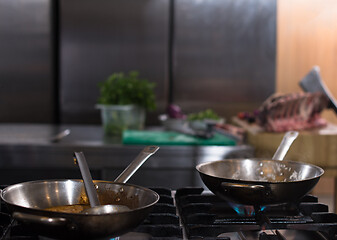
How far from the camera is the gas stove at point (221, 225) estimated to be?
71 cm

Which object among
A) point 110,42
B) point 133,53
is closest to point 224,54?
point 133,53

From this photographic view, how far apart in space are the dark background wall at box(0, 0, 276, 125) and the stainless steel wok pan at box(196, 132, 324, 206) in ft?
6.54

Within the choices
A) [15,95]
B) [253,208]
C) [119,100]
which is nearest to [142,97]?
[119,100]

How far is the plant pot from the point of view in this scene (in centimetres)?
216

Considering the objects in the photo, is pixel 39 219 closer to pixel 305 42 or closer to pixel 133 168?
pixel 133 168

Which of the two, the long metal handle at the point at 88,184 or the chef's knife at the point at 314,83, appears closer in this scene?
the long metal handle at the point at 88,184

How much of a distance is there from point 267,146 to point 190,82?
95 cm

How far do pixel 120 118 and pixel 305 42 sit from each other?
4.77 feet

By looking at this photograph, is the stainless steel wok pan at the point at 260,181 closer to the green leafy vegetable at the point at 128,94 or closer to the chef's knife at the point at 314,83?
the green leafy vegetable at the point at 128,94

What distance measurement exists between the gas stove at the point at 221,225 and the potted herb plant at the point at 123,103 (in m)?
1.30

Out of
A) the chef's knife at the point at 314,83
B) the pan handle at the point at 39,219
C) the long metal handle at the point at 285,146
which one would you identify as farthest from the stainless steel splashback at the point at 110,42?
the pan handle at the point at 39,219

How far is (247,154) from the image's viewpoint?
1934 mm

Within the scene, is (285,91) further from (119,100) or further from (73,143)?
(73,143)

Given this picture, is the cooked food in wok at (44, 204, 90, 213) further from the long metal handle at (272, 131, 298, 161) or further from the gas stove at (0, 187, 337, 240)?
the long metal handle at (272, 131, 298, 161)
